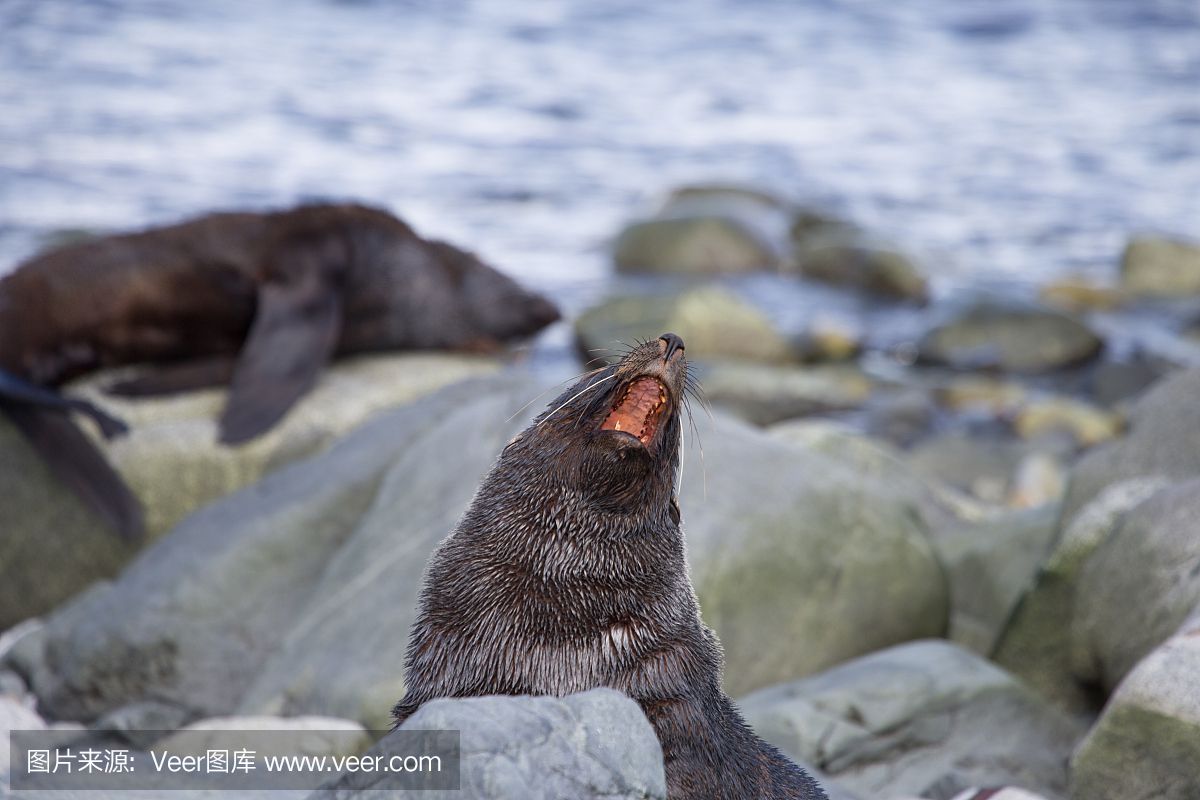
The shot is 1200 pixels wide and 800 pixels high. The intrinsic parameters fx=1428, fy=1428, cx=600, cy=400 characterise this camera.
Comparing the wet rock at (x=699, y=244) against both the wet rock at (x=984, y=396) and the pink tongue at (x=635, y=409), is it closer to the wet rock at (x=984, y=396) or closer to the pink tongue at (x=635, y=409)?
the wet rock at (x=984, y=396)

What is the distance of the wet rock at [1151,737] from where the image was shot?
4.24m

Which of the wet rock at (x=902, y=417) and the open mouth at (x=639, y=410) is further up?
the open mouth at (x=639, y=410)

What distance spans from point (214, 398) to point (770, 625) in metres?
4.06

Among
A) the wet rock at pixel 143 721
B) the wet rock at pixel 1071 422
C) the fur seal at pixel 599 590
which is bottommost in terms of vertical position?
the wet rock at pixel 1071 422

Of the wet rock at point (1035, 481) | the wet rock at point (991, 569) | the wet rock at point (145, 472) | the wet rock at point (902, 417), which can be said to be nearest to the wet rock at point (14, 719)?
the wet rock at point (145, 472)

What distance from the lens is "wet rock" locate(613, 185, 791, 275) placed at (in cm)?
1534

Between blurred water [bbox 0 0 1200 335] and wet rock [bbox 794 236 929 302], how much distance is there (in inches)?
36.9

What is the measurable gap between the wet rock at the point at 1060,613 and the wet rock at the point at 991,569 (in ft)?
1.52

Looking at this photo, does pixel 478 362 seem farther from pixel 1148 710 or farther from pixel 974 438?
pixel 1148 710

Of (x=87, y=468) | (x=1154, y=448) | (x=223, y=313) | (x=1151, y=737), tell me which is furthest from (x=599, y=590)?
(x=223, y=313)

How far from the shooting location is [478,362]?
9492 millimetres

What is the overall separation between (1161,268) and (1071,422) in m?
4.58

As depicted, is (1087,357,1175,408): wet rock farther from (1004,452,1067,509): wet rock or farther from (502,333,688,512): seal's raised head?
(502,333,688,512): seal's raised head

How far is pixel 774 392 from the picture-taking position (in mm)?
11508
